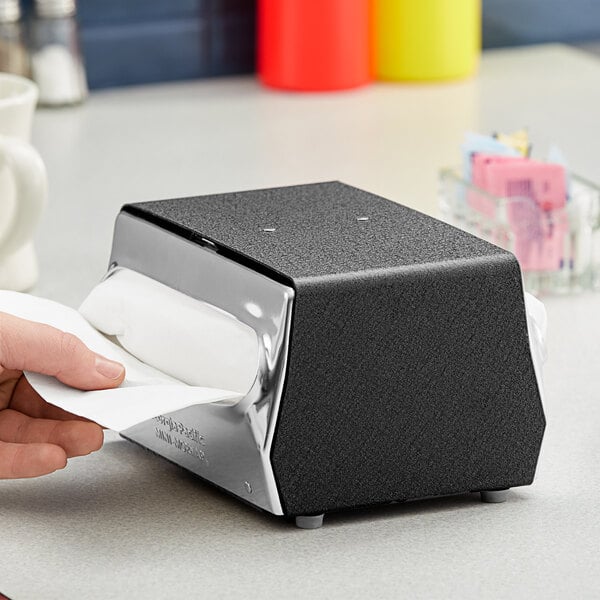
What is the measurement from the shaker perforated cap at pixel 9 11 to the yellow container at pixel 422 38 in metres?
0.36

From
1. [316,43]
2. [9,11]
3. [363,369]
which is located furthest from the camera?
[316,43]

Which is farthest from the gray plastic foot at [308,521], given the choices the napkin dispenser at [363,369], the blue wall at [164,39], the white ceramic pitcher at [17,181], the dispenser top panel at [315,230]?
the blue wall at [164,39]

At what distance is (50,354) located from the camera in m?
0.63

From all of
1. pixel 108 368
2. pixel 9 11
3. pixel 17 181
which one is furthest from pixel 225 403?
pixel 9 11

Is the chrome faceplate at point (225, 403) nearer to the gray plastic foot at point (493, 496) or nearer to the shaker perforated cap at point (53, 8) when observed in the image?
the gray plastic foot at point (493, 496)

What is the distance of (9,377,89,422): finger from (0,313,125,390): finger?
58mm

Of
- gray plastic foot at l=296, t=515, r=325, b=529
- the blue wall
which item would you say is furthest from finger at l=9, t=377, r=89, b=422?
the blue wall

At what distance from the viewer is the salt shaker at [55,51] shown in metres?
1.43

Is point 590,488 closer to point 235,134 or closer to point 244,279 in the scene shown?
point 244,279

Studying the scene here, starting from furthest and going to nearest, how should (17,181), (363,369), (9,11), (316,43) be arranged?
(316,43)
(9,11)
(17,181)
(363,369)

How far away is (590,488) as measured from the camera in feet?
2.23

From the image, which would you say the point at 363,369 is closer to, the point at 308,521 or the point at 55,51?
the point at 308,521

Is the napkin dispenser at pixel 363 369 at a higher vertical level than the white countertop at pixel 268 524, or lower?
higher

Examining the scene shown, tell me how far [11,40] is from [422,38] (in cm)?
41
